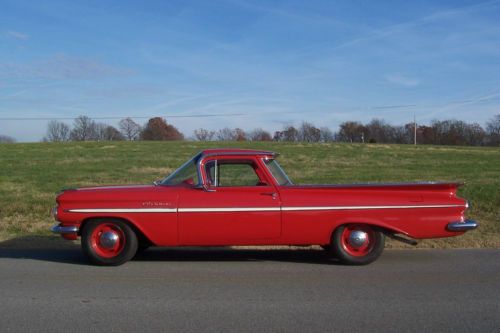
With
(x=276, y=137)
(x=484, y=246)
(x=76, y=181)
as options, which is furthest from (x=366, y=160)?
(x=276, y=137)

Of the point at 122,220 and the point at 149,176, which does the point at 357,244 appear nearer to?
the point at 122,220

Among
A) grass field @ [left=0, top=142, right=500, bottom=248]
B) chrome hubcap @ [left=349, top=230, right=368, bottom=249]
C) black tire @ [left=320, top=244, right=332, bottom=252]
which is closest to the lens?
chrome hubcap @ [left=349, top=230, right=368, bottom=249]

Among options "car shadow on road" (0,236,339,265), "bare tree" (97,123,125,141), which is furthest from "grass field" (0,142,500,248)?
"bare tree" (97,123,125,141)

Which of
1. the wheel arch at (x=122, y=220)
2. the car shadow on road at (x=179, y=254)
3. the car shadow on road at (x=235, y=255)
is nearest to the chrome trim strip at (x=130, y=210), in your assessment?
the wheel arch at (x=122, y=220)

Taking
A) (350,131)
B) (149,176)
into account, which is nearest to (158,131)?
(350,131)

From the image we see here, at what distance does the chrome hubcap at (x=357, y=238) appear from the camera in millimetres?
7718

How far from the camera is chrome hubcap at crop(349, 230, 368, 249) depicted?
7.72 m

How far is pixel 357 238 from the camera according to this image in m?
7.71

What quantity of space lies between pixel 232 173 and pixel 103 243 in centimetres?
199

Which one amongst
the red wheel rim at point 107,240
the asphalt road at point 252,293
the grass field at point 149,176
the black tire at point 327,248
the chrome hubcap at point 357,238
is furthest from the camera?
the grass field at point 149,176

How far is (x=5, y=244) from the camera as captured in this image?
32.5 feet

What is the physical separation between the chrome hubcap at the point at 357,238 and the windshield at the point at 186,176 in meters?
2.22

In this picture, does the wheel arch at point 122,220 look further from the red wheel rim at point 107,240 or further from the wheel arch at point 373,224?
the wheel arch at point 373,224

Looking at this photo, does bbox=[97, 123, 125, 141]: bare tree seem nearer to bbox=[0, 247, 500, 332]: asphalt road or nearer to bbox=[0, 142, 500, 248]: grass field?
bbox=[0, 142, 500, 248]: grass field
